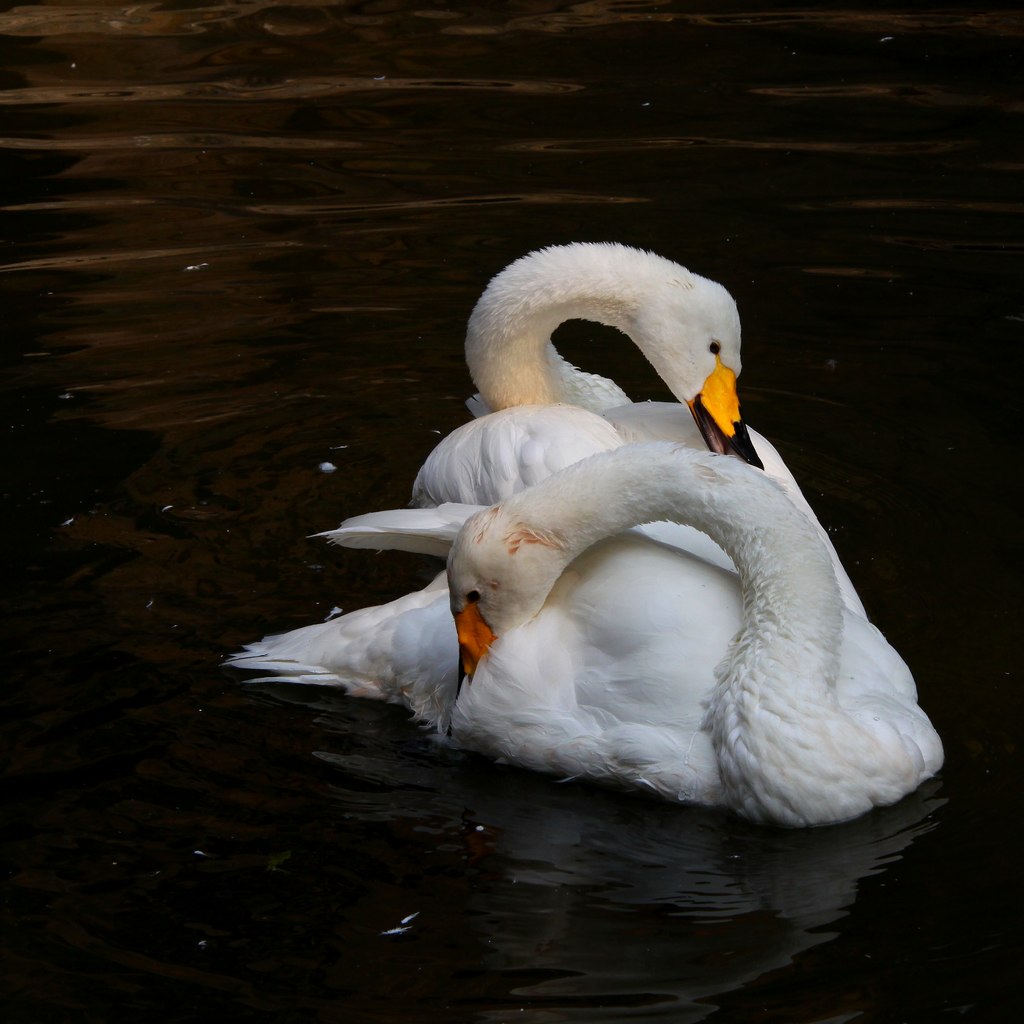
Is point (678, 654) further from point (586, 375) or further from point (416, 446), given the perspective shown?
point (416, 446)

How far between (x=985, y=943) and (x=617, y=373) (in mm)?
4282

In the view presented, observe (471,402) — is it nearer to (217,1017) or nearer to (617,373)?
(617,373)

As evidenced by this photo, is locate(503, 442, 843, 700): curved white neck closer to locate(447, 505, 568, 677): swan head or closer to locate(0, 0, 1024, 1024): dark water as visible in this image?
locate(447, 505, 568, 677): swan head

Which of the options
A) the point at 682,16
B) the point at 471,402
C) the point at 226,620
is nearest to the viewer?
the point at 226,620

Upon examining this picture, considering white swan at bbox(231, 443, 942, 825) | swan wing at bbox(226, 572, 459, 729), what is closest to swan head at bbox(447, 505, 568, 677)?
white swan at bbox(231, 443, 942, 825)

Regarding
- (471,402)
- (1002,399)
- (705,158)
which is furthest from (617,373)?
(705,158)

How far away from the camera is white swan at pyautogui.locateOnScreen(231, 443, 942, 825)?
424cm

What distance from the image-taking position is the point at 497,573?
461 cm

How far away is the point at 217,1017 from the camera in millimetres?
3619

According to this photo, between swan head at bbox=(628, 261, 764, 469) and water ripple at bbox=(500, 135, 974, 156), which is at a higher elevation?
swan head at bbox=(628, 261, 764, 469)

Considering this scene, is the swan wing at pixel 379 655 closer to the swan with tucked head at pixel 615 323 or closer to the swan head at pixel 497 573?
the swan head at pixel 497 573

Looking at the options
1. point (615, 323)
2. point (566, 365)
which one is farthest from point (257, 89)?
point (615, 323)

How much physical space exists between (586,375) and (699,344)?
0.61 metres

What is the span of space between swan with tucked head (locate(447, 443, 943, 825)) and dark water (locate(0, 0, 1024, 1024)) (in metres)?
0.14
